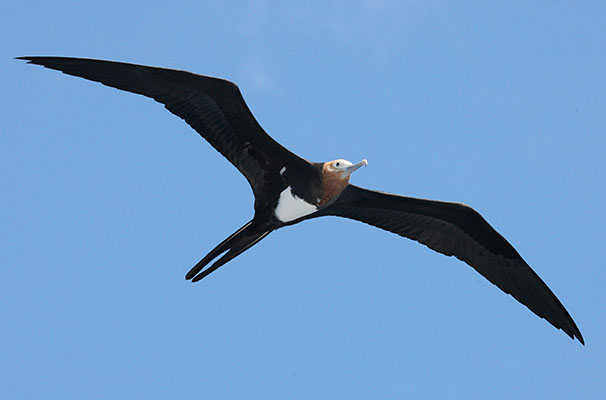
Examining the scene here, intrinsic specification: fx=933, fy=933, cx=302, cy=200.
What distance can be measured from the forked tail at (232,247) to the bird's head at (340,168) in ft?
2.61

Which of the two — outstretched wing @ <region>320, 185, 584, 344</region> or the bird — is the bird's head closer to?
the bird

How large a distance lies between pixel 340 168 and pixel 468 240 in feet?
5.64

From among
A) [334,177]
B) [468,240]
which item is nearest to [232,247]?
[334,177]

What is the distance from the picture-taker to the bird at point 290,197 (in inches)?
311

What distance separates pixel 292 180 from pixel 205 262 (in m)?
1.07

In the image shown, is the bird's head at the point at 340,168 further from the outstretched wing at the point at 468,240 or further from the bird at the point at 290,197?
the outstretched wing at the point at 468,240

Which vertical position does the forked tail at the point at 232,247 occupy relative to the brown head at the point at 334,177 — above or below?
below

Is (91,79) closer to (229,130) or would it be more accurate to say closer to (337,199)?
A: (229,130)

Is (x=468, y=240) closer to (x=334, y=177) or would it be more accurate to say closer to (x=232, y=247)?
(x=334, y=177)

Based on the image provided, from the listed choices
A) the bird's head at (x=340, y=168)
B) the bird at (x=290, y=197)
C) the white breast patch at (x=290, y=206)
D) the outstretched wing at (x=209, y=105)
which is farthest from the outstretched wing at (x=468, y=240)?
the outstretched wing at (x=209, y=105)

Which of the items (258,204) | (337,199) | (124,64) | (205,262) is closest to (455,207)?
(337,199)

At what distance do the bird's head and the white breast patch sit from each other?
344 millimetres

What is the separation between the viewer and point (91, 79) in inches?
307

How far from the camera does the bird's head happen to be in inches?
325
